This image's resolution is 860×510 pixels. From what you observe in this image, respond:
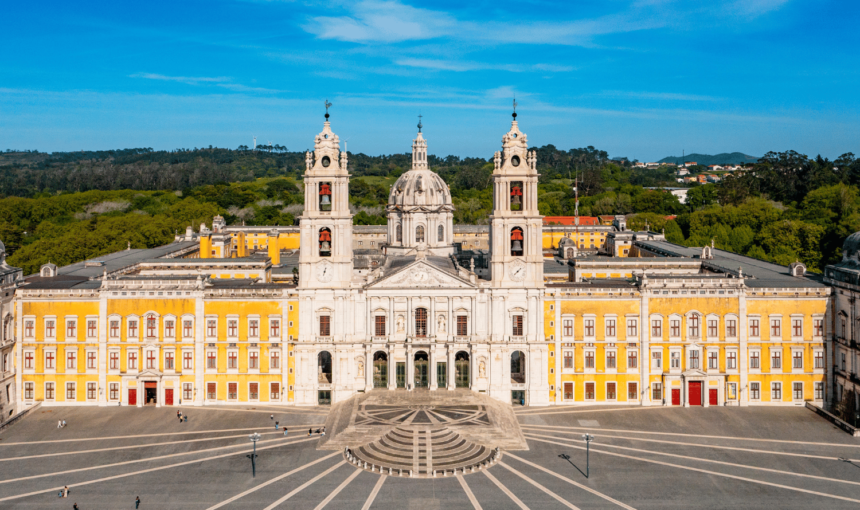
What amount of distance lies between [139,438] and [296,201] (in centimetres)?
12775

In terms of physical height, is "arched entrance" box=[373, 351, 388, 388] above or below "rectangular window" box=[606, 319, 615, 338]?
below

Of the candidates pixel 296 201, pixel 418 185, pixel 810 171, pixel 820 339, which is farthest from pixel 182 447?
pixel 810 171

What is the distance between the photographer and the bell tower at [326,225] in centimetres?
6331

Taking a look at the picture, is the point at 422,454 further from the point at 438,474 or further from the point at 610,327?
the point at 610,327

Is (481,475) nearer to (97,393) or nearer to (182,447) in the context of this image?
(182,447)

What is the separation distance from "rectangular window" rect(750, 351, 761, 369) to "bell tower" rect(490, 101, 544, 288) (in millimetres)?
17619

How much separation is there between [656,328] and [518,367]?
39.9ft

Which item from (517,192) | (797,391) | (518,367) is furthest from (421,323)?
(797,391)

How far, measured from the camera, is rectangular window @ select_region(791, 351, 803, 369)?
203 feet

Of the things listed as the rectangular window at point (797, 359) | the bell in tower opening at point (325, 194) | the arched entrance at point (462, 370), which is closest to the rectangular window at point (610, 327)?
the arched entrance at point (462, 370)

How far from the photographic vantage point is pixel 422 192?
83.1 m

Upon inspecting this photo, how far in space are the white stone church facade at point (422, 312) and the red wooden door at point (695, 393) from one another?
11.5 meters

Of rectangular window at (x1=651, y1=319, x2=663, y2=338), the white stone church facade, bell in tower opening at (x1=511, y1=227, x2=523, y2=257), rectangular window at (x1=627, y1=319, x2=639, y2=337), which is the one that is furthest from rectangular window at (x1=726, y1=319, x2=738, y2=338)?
bell in tower opening at (x1=511, y1=227, x2=523, y2=257)

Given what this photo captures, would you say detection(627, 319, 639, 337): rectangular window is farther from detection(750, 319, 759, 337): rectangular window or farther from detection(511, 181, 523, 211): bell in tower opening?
detection(511, 181, 523, 211): bell in tower opening
